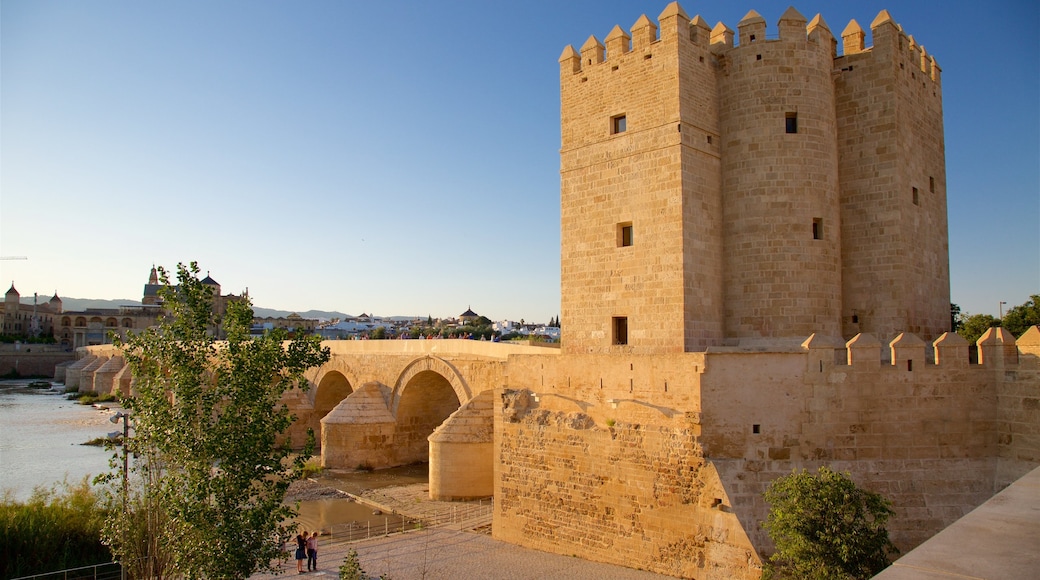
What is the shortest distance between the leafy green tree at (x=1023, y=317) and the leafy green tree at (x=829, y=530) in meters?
12.4

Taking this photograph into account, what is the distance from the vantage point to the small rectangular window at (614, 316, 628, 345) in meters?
12.3

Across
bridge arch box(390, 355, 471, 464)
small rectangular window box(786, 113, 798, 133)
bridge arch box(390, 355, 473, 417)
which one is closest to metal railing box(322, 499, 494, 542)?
bridge arch box(390, 355, 473, 417)

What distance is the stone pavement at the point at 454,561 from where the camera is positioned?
11047 mm

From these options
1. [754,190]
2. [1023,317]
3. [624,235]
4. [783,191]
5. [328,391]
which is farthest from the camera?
[328,391]

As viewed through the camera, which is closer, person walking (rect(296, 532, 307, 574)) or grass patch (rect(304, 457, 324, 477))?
person walking (rect(296, 532, 307, 574))

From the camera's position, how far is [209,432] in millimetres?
8023

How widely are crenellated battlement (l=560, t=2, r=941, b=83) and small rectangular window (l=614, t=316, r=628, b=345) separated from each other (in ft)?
16.2

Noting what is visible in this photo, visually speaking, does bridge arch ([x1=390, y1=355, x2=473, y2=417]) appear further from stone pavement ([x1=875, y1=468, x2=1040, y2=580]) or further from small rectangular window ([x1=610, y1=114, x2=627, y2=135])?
stone pavement ([x1=875, y1=468, x2=1040, y2=580])

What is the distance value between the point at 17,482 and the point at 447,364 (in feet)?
46.2

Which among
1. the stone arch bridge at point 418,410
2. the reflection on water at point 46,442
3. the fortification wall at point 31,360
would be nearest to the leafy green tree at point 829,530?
the stone arch bridge at point 418,410

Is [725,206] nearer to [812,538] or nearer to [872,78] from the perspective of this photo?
[872,78]

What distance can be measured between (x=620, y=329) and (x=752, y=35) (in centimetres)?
582

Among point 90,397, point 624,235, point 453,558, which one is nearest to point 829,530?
point 624,235

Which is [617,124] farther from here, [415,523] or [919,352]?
[415,523]
